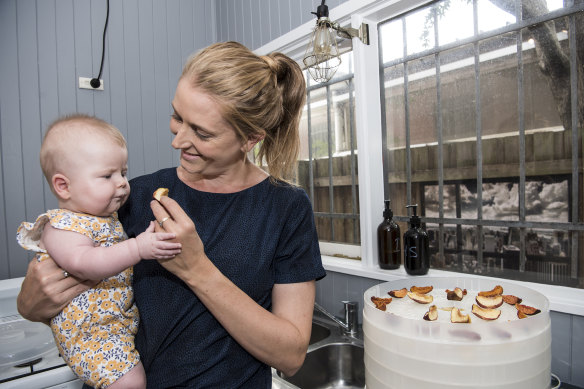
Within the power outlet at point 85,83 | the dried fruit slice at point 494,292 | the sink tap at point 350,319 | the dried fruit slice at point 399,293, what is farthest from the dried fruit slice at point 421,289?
the power outlet at point 85,83

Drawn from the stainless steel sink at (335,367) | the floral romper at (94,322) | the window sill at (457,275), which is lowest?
the stainless steel sink at (335,367)

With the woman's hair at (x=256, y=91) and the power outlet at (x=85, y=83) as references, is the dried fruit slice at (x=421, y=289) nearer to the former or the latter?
the woman's hair at (x=256, y=91)

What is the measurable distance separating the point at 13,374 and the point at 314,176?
5.81ft

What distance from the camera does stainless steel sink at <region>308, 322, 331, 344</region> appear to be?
1.91 metres

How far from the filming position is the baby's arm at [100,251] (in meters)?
0.81

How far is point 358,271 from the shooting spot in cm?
187

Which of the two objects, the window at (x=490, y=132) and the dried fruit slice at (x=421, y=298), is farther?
the window at (x=490, y=132)

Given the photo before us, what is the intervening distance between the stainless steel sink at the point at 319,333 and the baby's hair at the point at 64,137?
4.44 feet

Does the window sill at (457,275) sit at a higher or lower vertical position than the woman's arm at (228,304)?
lower

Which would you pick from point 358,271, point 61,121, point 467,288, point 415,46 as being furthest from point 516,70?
point 61,121

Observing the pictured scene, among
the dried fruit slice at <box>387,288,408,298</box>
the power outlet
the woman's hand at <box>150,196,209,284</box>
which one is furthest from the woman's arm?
the power outlet

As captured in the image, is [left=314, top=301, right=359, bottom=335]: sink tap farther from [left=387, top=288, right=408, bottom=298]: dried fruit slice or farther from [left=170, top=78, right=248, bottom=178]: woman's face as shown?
[left=170, top=78, right=248, bottom=178]: woman's face

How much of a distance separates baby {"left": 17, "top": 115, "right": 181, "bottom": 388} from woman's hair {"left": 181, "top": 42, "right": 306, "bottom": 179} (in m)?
0.30

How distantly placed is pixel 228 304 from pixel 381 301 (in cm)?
42
